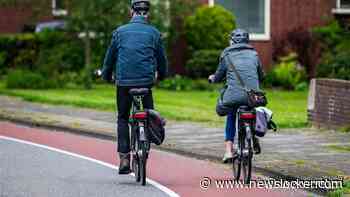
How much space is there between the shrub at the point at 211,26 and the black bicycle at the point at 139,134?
19.2 m

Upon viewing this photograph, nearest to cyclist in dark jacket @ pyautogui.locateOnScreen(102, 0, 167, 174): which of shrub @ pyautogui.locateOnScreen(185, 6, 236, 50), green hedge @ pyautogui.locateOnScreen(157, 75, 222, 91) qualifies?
green hedge @ pyautogui.locateOnScreen(157, 75, 222, 91)

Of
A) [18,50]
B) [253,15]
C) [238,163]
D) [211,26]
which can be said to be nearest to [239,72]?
[238,163]

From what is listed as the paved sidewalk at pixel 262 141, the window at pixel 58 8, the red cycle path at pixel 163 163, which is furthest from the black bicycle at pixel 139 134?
the window at pixel 58 8

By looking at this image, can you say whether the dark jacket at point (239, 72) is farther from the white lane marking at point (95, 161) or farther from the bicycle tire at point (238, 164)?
the white lane marking at point (95, 161)

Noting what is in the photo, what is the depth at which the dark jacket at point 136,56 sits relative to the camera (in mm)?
13289

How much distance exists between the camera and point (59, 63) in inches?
1241

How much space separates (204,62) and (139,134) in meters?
19.0

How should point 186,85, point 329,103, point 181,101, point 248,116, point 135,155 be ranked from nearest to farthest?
1. point 135,155
2. point 248,116
3. point 329,103
4. point 181,101
5. point 186,85

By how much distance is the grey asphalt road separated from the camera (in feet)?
40.5

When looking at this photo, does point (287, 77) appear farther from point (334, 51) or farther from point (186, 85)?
point (186, 85)

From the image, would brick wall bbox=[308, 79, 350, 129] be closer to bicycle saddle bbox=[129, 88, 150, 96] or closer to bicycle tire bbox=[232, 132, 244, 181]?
bicycle tire bbox=[232, 132, 244, 181]

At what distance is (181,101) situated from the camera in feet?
87.1

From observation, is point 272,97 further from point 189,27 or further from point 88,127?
point 88,127

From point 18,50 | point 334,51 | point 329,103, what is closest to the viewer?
point 329,103
